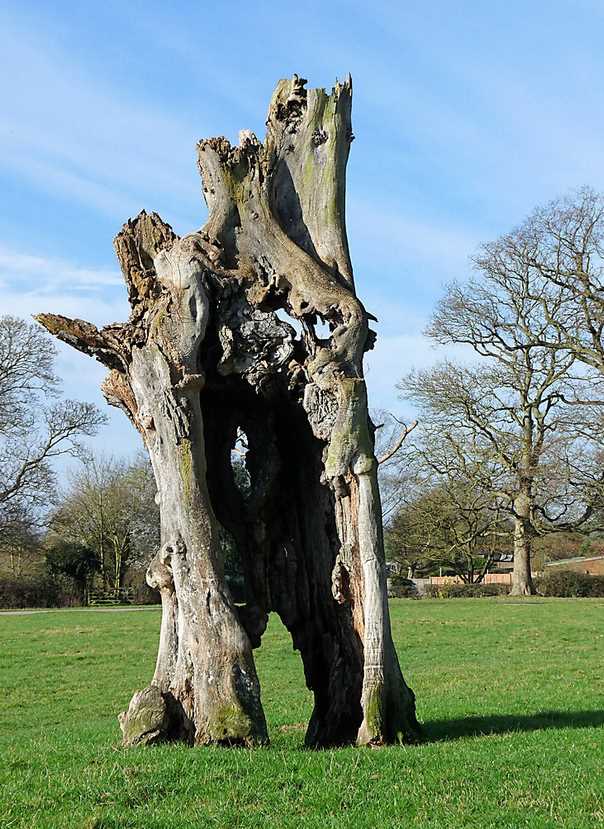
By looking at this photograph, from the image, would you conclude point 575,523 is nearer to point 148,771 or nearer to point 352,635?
point 352,635

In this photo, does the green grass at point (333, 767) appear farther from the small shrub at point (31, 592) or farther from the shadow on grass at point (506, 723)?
the small shrub at point (31, 592)

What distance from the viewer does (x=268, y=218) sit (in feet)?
36.9

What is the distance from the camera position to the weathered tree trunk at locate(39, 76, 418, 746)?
31.0 ft

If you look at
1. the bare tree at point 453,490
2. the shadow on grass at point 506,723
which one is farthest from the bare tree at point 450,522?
the shadow on grass at point 506,723

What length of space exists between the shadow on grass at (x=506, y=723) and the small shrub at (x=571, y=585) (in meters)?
39.5

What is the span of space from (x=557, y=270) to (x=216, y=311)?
35222mm

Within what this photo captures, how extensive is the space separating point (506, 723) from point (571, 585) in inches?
1633

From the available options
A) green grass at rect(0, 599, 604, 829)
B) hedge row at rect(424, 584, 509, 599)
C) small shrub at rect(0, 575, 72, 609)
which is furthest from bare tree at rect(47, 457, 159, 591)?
green grass at rect(0, 599, 604, 829)

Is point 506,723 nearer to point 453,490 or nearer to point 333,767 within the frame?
point 333,767

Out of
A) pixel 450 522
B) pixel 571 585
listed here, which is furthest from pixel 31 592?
pixel 571 585

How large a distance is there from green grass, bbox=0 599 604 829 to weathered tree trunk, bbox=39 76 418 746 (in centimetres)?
85

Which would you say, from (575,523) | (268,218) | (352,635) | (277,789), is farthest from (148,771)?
(575,523)

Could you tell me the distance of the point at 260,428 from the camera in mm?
11367

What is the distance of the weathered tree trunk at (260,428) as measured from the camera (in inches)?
372
